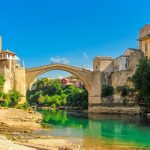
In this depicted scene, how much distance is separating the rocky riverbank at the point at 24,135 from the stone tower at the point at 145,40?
33677mm

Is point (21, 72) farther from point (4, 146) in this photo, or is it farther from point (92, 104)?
point (4, 146)

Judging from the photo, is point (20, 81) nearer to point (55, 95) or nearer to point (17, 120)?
point (17, 120)

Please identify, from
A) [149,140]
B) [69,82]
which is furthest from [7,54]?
[69,82]

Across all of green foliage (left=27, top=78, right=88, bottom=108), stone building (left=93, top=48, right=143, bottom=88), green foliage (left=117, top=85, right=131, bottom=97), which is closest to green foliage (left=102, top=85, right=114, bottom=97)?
stone building (left=93, top=48, right=143, bottom=88)

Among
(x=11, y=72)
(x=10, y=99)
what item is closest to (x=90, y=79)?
(x=11, y=72)

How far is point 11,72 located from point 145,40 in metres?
23.9

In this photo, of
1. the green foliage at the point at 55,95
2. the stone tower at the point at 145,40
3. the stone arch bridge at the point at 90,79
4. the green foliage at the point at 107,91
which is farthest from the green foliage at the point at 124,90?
the green foliage at the point at 55,95

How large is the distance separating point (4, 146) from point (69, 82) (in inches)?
4073

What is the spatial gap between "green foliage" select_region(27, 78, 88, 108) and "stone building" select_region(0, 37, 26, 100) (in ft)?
66.1

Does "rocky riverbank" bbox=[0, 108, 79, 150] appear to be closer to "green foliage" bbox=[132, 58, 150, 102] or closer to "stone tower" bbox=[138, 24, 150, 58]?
"green foliage" bbox=[132, 58, 150, 102]

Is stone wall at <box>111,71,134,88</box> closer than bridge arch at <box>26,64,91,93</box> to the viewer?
Yes

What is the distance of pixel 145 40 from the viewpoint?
68.9 m

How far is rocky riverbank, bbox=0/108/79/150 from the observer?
924 inches

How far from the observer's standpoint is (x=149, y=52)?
6744cm
